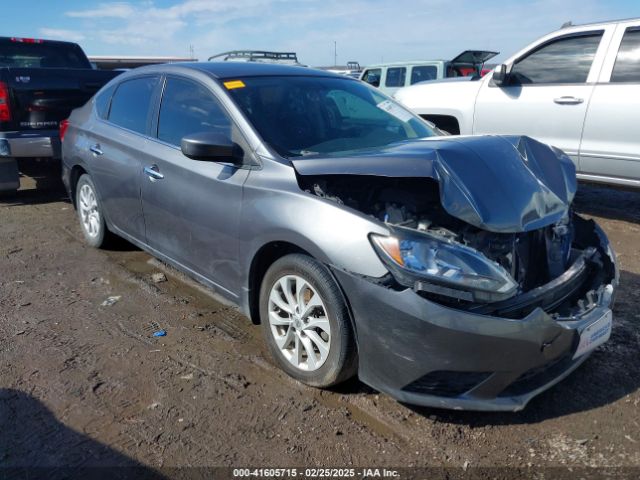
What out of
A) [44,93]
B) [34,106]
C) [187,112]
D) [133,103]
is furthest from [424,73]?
[187,112]

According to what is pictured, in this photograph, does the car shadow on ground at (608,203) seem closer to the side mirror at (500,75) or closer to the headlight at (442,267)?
the side mirror at (500,75)

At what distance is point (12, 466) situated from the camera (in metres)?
2.41

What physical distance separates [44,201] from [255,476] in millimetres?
6179

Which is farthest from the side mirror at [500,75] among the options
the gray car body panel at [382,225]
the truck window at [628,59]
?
the gray car body panel at [382,225]

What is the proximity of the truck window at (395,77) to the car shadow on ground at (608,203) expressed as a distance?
859 cm

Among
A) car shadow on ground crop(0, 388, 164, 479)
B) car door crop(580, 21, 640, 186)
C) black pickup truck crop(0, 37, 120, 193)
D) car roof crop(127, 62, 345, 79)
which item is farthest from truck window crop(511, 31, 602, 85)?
car shadow on ground crop(0, 388, 164, 479)

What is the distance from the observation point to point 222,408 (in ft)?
9.25

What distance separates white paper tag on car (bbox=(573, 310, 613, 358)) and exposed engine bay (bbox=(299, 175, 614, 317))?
0.10 meters

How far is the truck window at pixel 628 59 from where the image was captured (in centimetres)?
545

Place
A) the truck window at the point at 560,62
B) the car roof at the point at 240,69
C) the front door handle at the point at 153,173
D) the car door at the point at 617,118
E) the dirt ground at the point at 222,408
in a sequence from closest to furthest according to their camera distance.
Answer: the dirt ground at the point at 222,408 → the car roof at the point at 240,69 → the front door handle at the point at 153,173 → the car door at the point at 617,118 → the truck window at the point at 560,62

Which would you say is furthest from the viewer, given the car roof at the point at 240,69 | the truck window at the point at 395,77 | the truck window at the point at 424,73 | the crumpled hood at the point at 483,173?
the truck window at the point at 395,77

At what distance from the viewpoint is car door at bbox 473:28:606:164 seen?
5.76 meters

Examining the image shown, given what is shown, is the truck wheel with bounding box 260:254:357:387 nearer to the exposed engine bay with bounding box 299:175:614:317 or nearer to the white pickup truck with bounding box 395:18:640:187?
the exposed engine bay with bounding box 299:175:614:317

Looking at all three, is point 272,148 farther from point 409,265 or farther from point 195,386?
point 195,386
